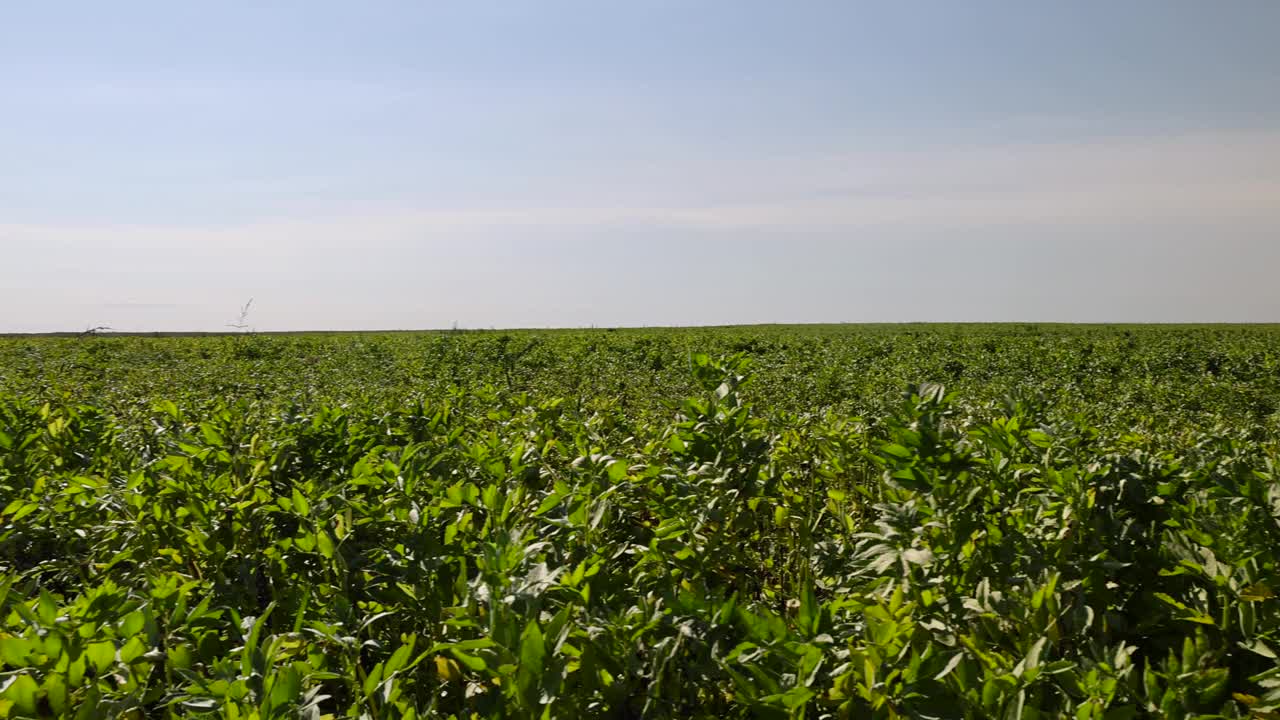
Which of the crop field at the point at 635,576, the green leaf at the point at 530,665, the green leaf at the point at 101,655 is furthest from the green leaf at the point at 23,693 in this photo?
the green leaf at the point at 530,665

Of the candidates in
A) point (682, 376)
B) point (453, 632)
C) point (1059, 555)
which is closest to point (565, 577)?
point (453, 632)

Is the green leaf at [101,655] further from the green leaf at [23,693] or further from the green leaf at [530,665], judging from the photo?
the green leaf at [530,665]

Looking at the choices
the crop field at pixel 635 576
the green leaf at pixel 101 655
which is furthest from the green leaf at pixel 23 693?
the green leaf at pixel 101 655

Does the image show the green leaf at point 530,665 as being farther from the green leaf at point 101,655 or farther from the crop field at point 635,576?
the green leaf at point 101,655

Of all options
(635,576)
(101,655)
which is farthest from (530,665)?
(635,576)

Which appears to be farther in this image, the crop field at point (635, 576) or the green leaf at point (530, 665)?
the crop field at point (635, 576)

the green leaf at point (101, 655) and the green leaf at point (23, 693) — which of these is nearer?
the green leaf at point (23, 693)

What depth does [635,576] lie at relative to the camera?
2.68m

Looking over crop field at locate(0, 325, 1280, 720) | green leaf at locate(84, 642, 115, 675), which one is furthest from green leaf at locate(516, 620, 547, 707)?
green leaf at locate(84, 642, 115, 675)

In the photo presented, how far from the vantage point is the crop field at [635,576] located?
1714 mm

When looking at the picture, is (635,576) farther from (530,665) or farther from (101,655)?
(101,655)

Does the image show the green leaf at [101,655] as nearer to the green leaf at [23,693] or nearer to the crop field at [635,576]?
the crop field at [635,576]

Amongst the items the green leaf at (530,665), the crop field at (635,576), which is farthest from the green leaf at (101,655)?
the green leaf at (530,665)

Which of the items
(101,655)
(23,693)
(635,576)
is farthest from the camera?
(635,576)
